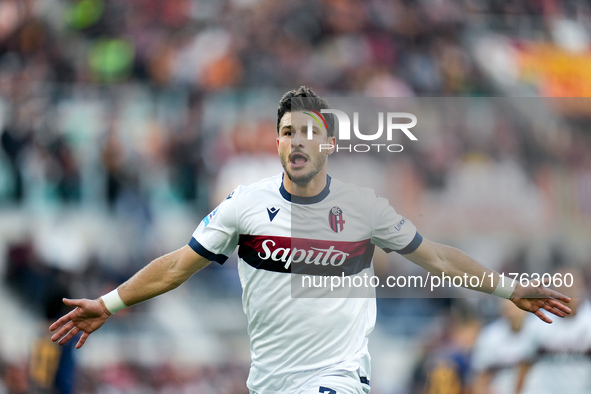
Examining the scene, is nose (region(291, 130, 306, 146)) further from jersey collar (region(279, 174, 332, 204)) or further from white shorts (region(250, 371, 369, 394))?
white shorts (region(250, 371, 369, 394))

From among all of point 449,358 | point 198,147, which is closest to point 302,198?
point 449,358

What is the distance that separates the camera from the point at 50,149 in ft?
35.7

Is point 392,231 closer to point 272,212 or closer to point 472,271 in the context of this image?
point 472,271

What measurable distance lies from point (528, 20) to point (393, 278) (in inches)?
250

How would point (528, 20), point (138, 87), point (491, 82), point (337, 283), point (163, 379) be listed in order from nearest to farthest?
point (337, 283)
point (163, 379)
point (138, 87)
point (491, 82)
point (528, 20)

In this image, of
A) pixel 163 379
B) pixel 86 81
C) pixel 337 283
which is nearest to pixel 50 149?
pixel 86 81

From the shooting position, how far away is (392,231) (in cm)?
547

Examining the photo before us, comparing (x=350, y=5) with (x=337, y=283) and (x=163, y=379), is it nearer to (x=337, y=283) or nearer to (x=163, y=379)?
(x=163, y=379)

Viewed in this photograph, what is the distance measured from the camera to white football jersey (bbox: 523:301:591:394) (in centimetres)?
875

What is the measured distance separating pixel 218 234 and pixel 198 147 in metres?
6.12

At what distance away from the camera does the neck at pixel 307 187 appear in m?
5.46

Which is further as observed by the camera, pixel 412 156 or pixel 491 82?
pixel 491 82

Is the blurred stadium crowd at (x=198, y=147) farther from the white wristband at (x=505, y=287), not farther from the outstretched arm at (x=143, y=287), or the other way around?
the outstretched arm at (x=143, y=287)

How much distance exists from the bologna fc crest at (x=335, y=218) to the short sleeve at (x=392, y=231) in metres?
0.21
